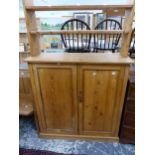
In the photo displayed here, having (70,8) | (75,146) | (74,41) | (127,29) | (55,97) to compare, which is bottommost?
(75,146)

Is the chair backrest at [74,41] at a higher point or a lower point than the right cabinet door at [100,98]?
higher

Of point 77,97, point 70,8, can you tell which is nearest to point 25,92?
point 77,97

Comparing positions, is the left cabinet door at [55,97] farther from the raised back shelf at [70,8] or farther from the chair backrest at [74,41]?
the chair backrest at [74,41]

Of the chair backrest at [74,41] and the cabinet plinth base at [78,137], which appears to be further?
the chair backrest at [74,41]

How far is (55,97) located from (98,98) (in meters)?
0.49

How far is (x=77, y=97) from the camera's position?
5.61 ft

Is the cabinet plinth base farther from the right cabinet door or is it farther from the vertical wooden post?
the vertical wooden post

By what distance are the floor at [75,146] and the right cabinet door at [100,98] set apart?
0.14 m

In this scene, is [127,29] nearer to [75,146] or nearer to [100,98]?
[100,98]

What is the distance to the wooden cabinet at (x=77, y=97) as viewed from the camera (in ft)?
5.14

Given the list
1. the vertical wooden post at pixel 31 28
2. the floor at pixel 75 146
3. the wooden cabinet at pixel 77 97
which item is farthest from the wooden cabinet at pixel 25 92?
the vertical wooden post at pixel 31 28

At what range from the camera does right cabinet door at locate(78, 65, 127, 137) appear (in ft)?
5.13
